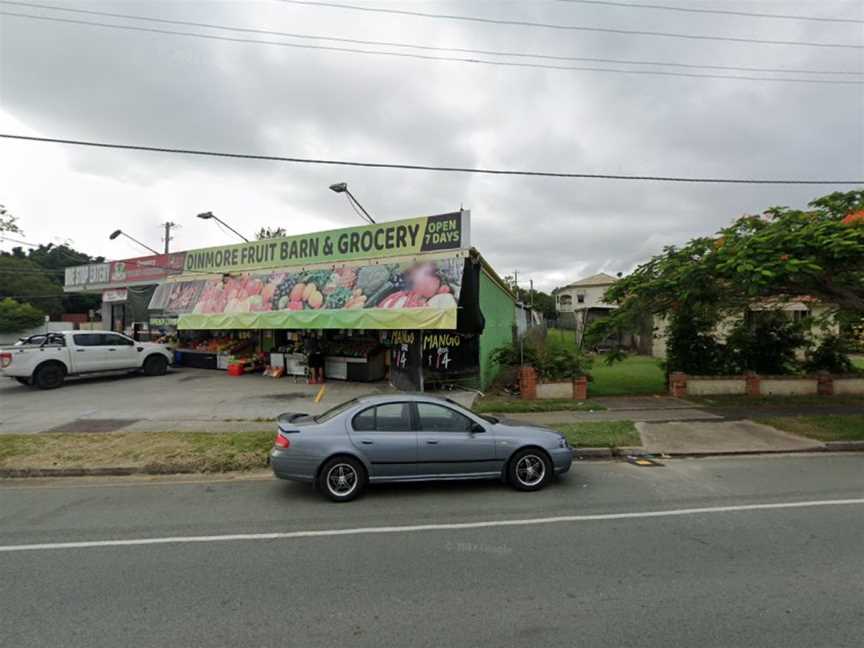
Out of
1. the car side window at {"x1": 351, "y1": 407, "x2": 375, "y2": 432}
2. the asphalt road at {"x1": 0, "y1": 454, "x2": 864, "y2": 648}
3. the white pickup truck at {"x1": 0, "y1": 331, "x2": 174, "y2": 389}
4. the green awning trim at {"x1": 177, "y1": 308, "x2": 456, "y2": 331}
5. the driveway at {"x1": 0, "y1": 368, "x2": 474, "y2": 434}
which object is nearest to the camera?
the asphalt road at {"x1": 0, "y1": 454, "x2": 864, "y2": 648}

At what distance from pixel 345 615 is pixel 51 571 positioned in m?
2.75

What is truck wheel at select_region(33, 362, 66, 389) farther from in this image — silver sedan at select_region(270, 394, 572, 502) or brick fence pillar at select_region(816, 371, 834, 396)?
brick fence pillar at select_region(816, 371, 834, 396)

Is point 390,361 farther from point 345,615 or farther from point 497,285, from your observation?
point 345,615

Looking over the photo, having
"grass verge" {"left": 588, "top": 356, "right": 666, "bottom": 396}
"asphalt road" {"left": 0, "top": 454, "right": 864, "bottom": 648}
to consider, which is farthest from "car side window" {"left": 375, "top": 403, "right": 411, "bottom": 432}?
"grass verge" {"left": 588, "top": 356, "right": 666, "bottom": 396}

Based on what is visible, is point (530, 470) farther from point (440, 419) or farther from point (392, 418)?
point (392, 418)

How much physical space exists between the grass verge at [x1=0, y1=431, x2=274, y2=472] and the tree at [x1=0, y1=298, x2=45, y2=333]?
37.6 meters

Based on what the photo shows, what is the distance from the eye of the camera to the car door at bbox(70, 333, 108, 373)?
14.9 m

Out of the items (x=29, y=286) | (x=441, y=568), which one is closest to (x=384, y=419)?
(x=441, y=568)

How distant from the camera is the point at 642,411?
1077cm

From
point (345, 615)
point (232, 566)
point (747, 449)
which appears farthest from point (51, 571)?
point (747, 449)

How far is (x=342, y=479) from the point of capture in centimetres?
553

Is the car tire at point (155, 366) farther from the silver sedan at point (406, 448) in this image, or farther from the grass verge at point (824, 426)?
the grass verge at point (824, 426)

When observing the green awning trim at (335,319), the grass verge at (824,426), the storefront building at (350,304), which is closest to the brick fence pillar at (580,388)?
the storefront building at (350,304)

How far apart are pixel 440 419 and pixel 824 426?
856 centimetres
